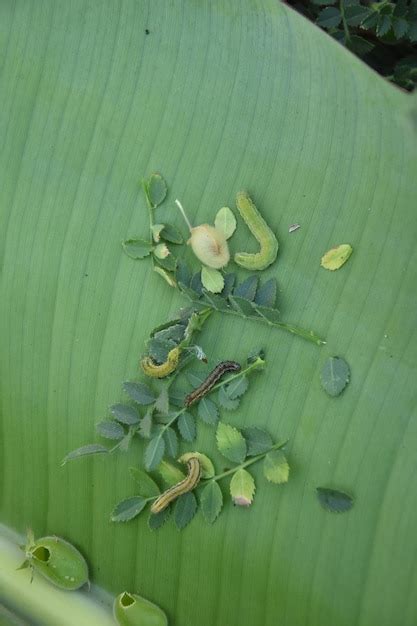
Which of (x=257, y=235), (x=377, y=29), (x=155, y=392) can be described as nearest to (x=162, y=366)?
(x=155, y=392)

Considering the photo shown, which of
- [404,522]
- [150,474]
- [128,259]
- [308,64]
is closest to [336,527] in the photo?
[404,522]

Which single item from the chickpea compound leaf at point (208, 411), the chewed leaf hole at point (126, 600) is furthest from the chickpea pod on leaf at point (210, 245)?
the chewed leaf hole at point (126, 600)

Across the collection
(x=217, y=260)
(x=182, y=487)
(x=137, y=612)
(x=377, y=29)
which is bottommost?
(x=137, y=612)

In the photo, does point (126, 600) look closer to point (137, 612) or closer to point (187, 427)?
point (137, 612)

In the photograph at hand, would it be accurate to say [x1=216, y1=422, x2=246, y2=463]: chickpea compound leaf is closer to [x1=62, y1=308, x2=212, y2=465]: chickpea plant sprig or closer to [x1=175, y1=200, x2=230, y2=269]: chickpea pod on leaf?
[x1=62, y1=308, x2=212, y2=465]: chickpea plant sprig

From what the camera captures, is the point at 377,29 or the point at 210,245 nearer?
the point at 210,245

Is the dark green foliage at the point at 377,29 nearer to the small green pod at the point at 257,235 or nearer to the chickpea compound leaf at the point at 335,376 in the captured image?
the small green pod at the point at 257,235

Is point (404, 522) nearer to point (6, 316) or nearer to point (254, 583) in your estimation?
point (254, 583)
